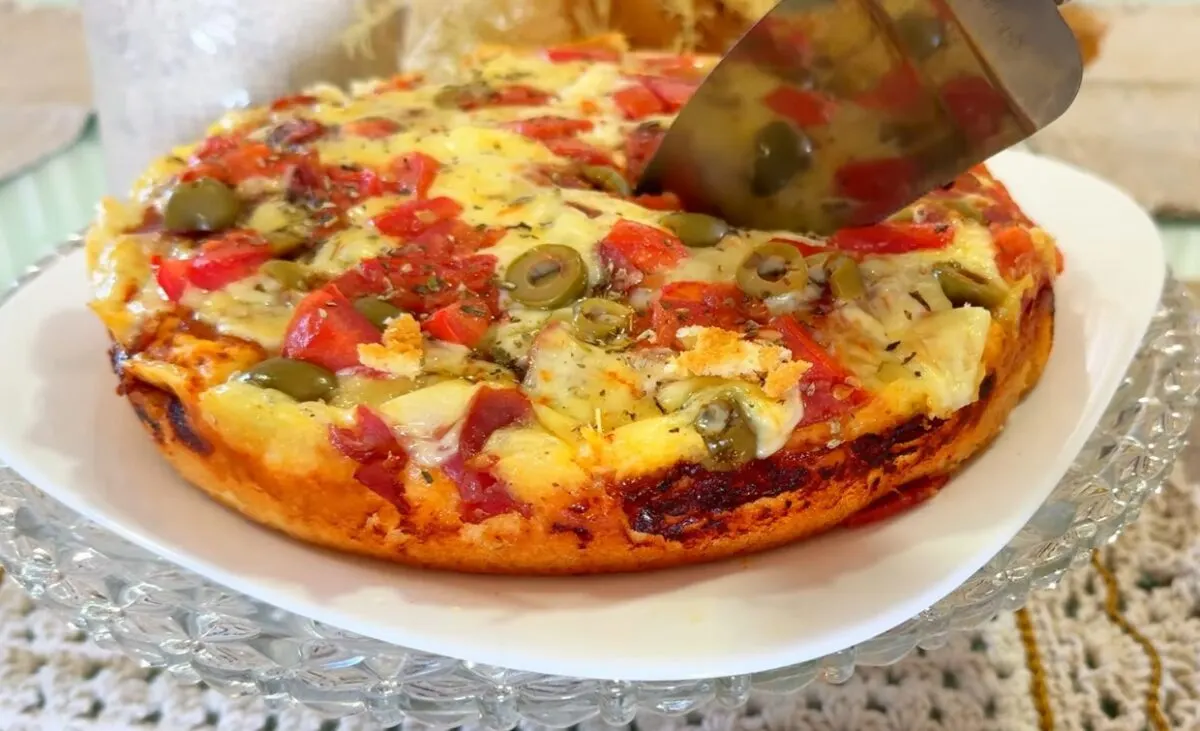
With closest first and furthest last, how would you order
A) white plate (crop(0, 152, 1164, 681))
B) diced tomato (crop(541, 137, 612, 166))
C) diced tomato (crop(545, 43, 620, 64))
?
1. white plate (crop(0, 152, 1164, 681))
2. diced tomato (crop(541, 137, 612, 166))
3. diced tomato (crop(545, 43, 620, 64))

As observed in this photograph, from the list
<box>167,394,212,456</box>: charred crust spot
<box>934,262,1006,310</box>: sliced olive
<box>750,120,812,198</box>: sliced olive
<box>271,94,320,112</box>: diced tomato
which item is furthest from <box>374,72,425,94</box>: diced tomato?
<box>934,262,1006,310</box>: sliced olive

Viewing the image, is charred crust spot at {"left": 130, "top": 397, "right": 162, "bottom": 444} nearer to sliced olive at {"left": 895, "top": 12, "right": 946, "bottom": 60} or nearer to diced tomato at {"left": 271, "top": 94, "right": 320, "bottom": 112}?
diced tomato at {"left": 271, "top": 94, "right": 320, "bottom": 112}

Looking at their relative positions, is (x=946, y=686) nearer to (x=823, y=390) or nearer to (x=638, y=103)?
(x=823, y=390)

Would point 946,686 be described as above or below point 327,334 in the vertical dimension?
below

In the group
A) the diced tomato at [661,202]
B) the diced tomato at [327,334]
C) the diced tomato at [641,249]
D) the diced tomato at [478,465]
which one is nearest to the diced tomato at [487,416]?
the diced tomato at [478,465]

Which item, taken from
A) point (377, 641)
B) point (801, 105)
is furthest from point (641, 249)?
point (377, 641)
